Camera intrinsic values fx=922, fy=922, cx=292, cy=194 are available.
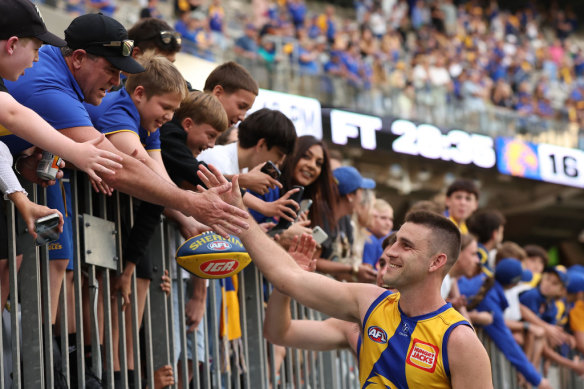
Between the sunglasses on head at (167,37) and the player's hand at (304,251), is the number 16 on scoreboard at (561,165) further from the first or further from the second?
the player's hand at (304,251)

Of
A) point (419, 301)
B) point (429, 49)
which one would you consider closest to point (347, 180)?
point (419, 301)

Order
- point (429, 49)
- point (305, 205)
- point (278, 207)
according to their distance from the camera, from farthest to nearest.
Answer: point (429, 49)
point (305, 205)
point (278, 207)

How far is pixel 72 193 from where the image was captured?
4.69 metres

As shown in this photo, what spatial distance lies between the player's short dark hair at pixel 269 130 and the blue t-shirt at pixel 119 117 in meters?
1.15

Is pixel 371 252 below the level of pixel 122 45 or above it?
below

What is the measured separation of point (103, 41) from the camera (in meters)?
4.40

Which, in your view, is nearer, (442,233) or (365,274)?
(442,233)

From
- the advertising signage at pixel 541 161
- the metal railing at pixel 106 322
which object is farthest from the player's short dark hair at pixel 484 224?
the advertising signage at pixel 541 161

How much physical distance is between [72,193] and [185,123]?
3.21 ft

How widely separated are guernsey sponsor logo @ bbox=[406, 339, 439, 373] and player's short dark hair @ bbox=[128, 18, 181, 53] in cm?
259

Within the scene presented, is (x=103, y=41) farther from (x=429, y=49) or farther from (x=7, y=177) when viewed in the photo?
(x=429, y=49)

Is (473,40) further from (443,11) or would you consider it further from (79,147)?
(79,147)

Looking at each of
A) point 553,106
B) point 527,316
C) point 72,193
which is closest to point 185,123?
point 72,193

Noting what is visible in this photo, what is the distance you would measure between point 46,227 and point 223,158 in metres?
2.26
